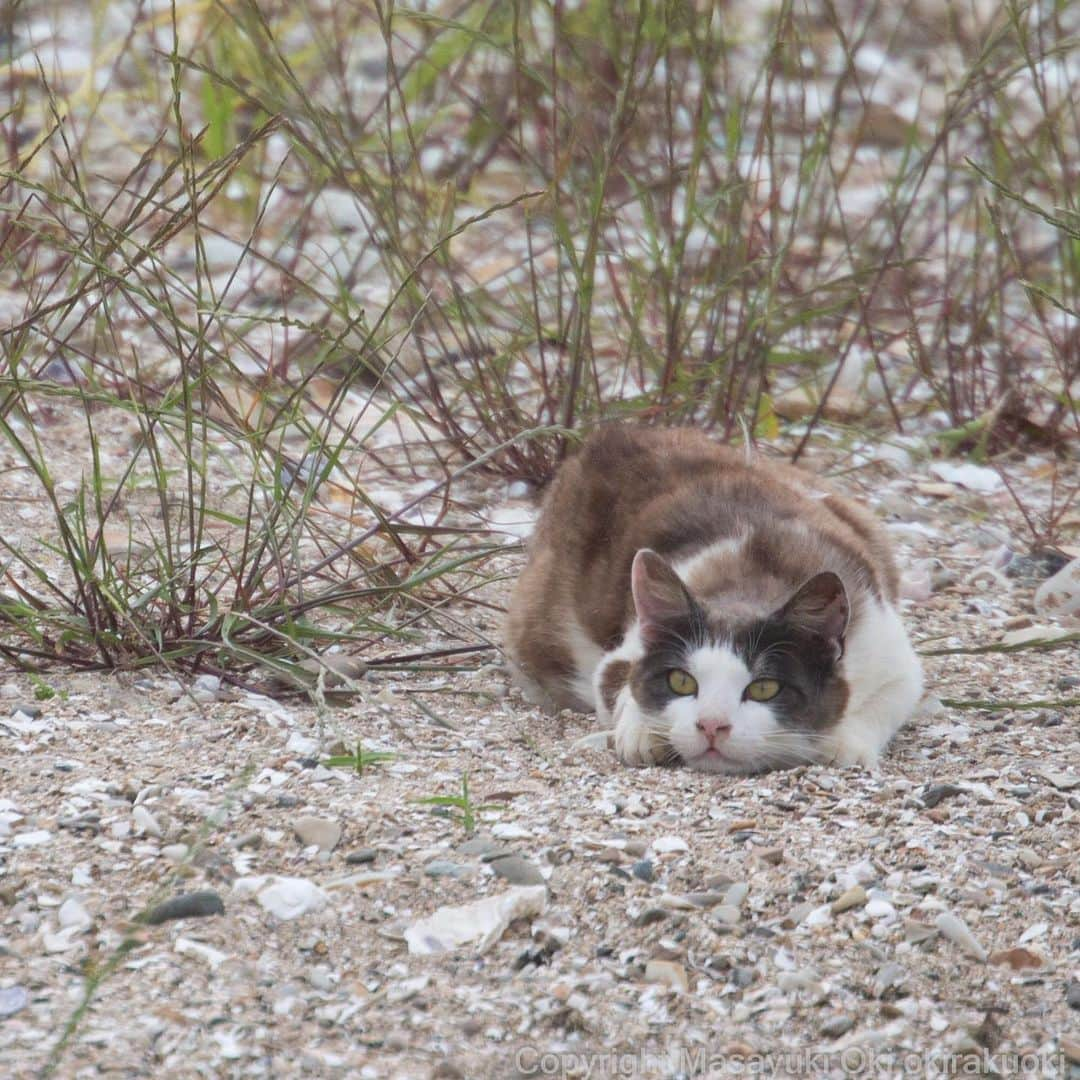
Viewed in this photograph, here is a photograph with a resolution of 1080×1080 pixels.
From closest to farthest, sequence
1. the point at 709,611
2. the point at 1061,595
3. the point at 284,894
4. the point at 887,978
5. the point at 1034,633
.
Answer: the point at 887,978, the point at 284,894, the point at 709,611, the point at 1034,633, the point at 1061,595

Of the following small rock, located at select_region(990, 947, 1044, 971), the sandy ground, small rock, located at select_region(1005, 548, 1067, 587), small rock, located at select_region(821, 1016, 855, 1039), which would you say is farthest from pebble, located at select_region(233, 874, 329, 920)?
small rock, located at select_region(1005, 548, 1067, 587)

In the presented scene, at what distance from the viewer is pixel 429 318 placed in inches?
177

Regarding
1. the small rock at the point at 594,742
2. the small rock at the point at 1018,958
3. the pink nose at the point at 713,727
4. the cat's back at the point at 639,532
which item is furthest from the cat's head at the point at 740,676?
the small rock at the point at 1018,958

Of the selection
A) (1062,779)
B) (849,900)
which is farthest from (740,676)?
(849,900)

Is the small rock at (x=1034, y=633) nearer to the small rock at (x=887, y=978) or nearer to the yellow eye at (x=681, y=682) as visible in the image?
the yellow eye at (x=681, y=682)

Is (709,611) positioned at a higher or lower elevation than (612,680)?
higher

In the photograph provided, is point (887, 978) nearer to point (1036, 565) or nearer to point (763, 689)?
point (763, 689)

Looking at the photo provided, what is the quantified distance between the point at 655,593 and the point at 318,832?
0.86 m

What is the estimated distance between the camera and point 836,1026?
201cm

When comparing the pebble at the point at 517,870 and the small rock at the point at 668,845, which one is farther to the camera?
the small rock at the point at 668,845

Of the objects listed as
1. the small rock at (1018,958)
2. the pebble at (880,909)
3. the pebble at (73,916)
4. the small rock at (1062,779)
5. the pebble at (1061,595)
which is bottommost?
the small rock at (1018,958)

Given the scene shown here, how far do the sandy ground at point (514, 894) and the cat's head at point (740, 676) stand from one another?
83 mm

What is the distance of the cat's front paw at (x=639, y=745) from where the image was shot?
2969 millimetres

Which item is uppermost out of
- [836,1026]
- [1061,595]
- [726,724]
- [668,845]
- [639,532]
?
[639,532]
